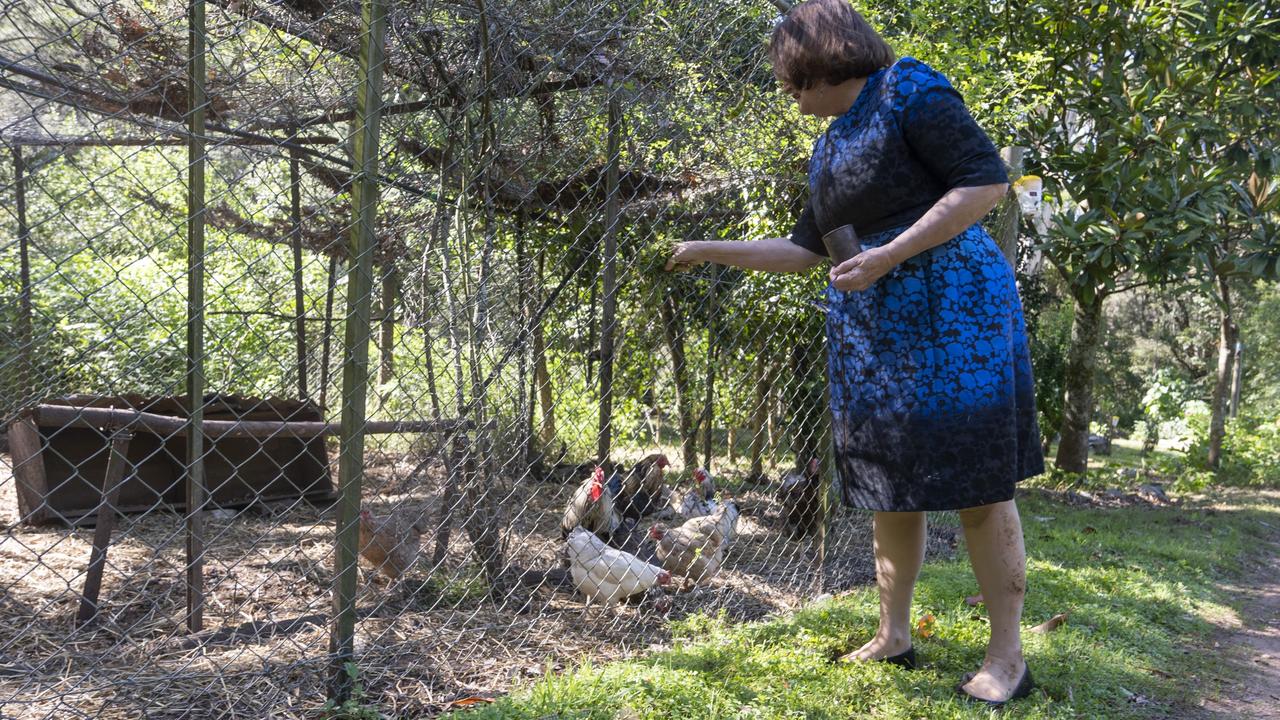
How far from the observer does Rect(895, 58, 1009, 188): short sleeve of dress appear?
1.95 m

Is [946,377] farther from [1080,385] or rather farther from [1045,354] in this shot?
[1045,354]

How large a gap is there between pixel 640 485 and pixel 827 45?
245 cm

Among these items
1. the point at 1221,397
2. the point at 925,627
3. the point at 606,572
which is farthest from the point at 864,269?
the point at 1221,397

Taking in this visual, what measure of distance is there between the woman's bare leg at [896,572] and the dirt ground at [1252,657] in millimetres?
897

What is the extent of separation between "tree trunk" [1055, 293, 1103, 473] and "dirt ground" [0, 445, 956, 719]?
4474mm

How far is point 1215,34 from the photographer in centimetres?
620

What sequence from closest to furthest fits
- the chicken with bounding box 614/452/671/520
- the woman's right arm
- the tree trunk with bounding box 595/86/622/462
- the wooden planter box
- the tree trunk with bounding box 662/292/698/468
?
the woman's right arm < the tree trunk with bounding box 595/86/622/462 < the chicken with bounding box 614/452/671/520 < the wooden planter box < the tree trunk with bounding box 662/292/698/468

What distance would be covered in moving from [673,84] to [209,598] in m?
2.83

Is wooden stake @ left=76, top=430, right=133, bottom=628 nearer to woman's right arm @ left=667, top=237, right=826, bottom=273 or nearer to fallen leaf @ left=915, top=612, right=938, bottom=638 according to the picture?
woman's right arm @ left=667, top=237, right=826, bottom=273

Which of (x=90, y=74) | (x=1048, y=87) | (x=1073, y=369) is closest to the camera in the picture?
(x=90, y=74)

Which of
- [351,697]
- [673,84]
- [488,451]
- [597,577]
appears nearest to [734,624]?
[597,577]

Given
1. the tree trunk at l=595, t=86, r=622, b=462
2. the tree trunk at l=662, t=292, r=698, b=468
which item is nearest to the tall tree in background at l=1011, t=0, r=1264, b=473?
the tree trunk at l=662, t=292, r=698, b=468

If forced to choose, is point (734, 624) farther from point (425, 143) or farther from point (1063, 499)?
point (1063, 499)

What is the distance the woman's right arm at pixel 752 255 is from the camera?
2.30m
